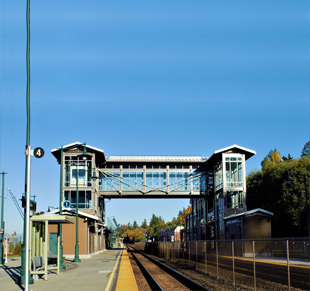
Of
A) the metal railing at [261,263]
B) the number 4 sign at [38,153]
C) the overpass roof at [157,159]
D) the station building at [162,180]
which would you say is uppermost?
the overpass roof at [157,159]

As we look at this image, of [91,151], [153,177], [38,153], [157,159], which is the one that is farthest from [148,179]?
[38,153]

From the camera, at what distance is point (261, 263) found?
1689cm

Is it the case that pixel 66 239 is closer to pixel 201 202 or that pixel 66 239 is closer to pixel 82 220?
pixel 82 220

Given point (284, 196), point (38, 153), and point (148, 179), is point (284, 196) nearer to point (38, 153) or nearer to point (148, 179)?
point (148, 179)

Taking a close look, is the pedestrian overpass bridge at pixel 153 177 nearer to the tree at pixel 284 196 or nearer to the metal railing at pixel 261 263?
the tree at pixel 284 196

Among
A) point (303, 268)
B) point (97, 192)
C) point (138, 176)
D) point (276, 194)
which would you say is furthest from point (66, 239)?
point (303, 268)

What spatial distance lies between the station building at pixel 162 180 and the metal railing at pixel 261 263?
29008 millimetres

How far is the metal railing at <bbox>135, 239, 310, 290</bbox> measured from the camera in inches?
568

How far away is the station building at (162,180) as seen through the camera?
58.8 m

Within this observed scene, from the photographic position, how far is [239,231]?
147 ft

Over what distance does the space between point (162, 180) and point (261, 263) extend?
49.1m

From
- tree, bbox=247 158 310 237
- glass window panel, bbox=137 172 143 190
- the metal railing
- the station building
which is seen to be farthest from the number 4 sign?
glass window panel, bbox=137 172 143 190

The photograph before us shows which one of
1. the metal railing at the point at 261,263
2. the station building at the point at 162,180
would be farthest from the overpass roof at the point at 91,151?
the metal railing at the point at 261,263

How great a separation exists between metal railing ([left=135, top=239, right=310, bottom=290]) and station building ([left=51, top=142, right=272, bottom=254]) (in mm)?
29008
